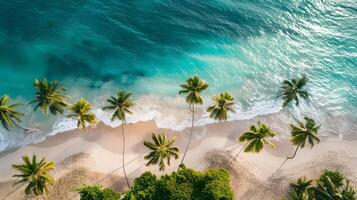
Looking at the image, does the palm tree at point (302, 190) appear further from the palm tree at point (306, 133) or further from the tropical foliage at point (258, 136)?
the tropical foliage at point (258, 136)

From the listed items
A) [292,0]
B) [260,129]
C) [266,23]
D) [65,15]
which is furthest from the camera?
[292,0]

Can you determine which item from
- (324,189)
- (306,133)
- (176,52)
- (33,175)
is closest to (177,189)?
(33,175)

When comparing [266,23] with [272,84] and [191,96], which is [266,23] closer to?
[272,84]

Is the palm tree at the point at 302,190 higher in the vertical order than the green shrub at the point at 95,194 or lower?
lower

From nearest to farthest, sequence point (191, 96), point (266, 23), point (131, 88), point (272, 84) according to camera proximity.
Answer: point (191, 96) < point (131, 88) < point (272, 84) < point (266, 23)

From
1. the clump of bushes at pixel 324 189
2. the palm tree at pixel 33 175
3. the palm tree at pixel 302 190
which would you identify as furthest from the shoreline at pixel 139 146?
the palm tree at pixel 33 175

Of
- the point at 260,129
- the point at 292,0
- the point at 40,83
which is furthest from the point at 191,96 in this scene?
the point at 292,0

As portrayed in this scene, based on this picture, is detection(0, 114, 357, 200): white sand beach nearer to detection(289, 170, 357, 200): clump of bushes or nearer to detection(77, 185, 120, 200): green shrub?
detection(289, 170, 357, 200): clump of bushes
